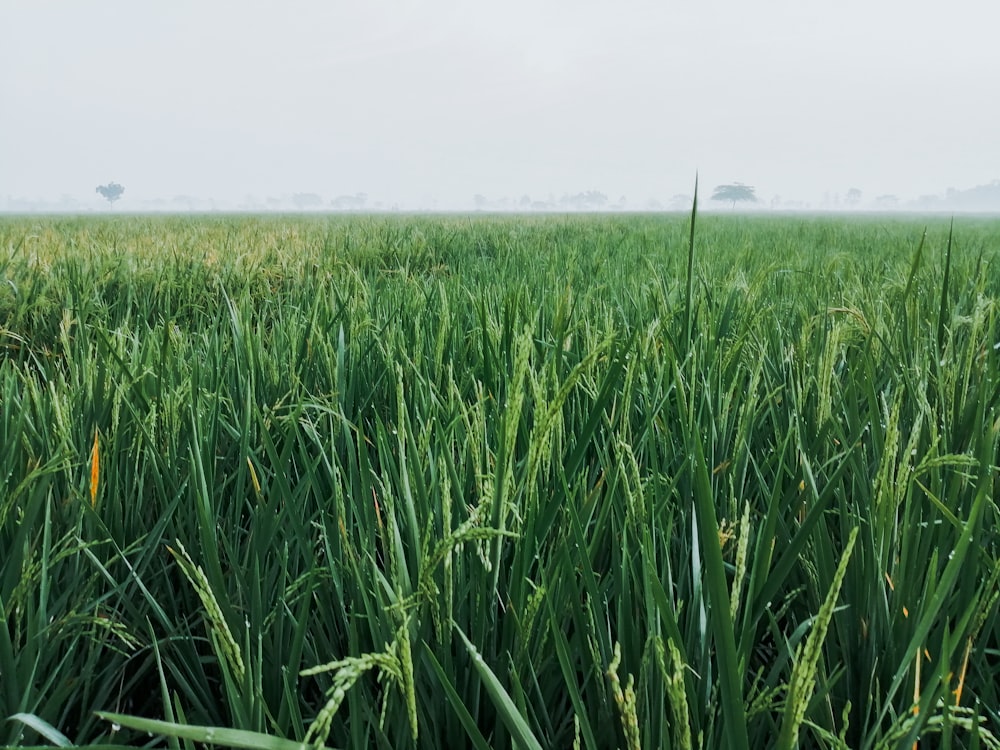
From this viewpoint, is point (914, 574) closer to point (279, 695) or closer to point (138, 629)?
point (279, 695)

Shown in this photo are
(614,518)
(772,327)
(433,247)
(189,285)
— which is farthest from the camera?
(433,247)

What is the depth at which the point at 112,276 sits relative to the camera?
8.71 feet

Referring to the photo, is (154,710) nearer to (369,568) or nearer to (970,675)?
(369,568)

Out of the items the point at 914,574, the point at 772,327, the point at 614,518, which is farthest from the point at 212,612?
the point at 772,327

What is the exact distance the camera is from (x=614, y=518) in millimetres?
660

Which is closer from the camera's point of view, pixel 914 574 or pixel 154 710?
pixel 914 574

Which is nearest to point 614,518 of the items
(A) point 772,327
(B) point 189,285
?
(A) point 772,327

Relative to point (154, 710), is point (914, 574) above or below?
above

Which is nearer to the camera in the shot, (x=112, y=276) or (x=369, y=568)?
(x=369, y=568)

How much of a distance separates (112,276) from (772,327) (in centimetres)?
234

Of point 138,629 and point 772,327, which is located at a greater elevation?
point 772,327

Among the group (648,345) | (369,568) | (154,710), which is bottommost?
(154,710)

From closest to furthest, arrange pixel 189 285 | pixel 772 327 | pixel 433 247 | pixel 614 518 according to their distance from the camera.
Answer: pixel 614 518 < pixel 772 327 < pixel 189 285 < pixel 433 247

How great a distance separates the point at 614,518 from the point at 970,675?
313mm
